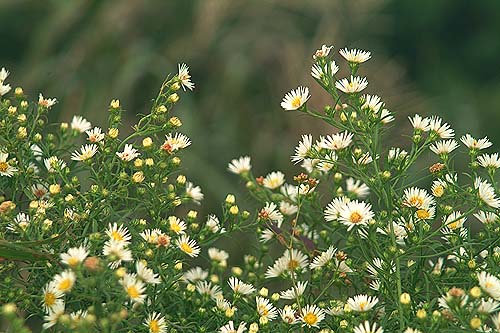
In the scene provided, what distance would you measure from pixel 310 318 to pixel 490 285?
0.46 feet

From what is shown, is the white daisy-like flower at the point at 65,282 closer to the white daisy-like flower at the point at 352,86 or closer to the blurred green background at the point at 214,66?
the white daisy-like flower at the point at 352,86

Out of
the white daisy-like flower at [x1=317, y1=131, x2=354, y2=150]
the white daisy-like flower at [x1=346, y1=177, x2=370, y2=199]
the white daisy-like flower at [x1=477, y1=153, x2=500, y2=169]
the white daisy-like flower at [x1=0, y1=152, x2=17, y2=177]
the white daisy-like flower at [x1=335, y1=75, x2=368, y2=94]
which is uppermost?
the white daisy-like flower at [x1=346, y1=177, x2=370, y2=199]

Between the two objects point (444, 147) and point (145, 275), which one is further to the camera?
point (444, 147)

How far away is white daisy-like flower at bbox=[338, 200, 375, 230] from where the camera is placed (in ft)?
2.32

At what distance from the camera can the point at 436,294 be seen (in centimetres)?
73

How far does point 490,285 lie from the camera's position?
2.08 ft

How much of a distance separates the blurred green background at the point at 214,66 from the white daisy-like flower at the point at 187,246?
107 cm

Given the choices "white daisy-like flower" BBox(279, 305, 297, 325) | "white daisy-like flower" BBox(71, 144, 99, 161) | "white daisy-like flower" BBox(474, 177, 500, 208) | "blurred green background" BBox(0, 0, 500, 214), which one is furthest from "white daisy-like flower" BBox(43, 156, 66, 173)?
"blurred green background" BBox(0, 0, 500, 214)

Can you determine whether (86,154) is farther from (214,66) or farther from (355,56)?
(214,66)

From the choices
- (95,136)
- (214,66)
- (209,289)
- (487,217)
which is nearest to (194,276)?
(209,289)

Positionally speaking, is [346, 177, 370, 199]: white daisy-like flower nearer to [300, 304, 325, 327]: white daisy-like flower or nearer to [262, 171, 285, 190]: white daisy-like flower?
[262, 171, 285, 190]: white daisy-like flower

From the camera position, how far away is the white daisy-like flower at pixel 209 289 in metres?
0.75

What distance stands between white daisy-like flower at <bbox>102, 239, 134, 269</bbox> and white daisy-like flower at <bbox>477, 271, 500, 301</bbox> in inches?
9.6

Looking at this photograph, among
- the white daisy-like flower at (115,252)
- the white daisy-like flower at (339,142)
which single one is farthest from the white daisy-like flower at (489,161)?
the white daisy-like flower at (115,252)
